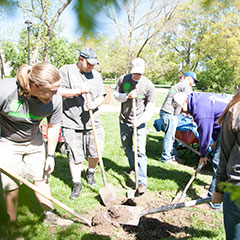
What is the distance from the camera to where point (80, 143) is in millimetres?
3848

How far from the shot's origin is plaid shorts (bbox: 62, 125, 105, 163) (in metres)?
3.72

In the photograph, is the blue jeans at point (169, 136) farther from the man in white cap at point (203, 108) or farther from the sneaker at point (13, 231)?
the sneaker at point (13, 231)

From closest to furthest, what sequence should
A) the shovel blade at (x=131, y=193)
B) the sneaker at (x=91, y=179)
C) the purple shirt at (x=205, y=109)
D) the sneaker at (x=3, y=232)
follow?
1. the sneaker at (x=3, y=232)
2. the purple shirt at (x=205, y=109)
3. the shovel blade at (x=131, y=193)
4. the sneaker at (x=91, y=179)

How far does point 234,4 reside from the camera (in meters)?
0.81


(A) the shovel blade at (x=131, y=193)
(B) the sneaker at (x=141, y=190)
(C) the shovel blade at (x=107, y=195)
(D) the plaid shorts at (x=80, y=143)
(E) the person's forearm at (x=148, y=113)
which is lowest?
(A) the shovel blade at (x=131, y=193)

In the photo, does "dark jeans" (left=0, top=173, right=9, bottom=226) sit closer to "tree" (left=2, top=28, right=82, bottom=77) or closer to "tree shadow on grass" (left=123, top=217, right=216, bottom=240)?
"tree" (left=2, top=28, right=82, bottom=77)

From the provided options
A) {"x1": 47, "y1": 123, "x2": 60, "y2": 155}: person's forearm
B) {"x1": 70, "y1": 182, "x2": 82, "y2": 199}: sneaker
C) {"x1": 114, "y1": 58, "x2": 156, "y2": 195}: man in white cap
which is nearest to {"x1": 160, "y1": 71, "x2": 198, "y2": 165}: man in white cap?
{"x1": 114, "y1": 58, "x2": 156, "y2": 195}: man in white cap

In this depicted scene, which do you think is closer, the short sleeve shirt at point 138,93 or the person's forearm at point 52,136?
the person's forearm at point 52,136

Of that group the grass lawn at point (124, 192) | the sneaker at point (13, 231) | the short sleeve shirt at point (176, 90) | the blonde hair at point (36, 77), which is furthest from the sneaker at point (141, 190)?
the sneaker at point (13, 231)

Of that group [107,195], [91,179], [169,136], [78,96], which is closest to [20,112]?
[78,96]

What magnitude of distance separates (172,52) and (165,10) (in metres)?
0.32

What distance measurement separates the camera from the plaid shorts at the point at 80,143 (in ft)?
12.2

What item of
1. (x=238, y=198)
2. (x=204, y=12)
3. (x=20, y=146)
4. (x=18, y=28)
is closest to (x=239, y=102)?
(x=204, y=12)

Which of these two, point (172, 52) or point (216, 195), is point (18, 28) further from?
point (216, 195)
